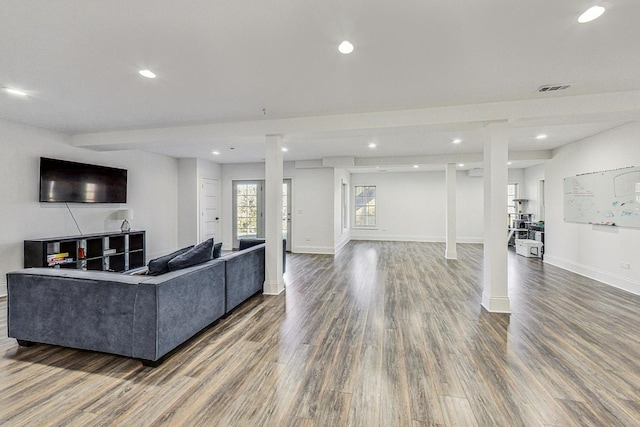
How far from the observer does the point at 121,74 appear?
8.80ft

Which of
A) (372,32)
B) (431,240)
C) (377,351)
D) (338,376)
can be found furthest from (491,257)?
(431,240)

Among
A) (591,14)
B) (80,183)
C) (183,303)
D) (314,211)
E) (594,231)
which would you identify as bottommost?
(183,303)

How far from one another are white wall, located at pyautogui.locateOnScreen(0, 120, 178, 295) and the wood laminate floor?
45.8 inches

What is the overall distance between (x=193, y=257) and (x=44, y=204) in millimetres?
3588

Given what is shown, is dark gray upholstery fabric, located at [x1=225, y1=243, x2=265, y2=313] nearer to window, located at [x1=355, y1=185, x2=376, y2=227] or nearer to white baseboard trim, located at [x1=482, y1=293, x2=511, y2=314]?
white baseboard trim, located at [x1=482, y1=293, x2=511, y2=314]

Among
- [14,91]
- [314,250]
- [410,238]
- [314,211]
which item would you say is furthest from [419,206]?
[14,91]

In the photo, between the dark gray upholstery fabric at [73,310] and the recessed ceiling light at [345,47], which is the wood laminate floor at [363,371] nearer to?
the dark gray upholstery fabric at [73,310]

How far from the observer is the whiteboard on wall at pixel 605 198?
13.8 feet

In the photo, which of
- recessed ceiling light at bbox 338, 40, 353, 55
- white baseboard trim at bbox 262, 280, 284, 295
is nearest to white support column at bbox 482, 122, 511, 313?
recessed ceiling light at bbox 338, 40, 353, 55

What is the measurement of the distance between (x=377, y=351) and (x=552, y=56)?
2910 mm

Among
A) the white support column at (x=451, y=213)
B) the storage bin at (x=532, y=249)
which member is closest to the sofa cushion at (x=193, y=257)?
the white support column at (x=451, y=213)

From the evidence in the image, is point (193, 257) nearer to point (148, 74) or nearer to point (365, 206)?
point (148, 74)

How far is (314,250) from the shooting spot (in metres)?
7.76

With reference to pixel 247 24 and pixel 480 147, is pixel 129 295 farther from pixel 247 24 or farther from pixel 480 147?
pixel 480 147
